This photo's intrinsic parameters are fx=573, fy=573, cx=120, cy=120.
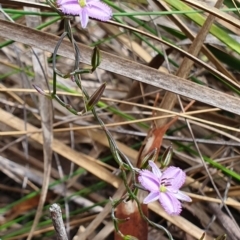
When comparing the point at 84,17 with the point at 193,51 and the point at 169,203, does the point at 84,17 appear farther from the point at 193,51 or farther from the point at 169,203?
the point at 193,51

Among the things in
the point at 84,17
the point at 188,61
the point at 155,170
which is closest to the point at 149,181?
the point at 155,170

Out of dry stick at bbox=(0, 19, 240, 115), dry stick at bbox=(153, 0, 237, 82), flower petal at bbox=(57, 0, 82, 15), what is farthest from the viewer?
dry stick at bbox=(153, 0, 237, 82)

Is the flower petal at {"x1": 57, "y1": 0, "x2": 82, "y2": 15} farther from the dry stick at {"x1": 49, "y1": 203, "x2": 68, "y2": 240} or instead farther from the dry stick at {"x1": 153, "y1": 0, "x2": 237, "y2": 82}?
the dry stick at {"x1": 153, "y1": 0, "x2": 237, "y2": 82}

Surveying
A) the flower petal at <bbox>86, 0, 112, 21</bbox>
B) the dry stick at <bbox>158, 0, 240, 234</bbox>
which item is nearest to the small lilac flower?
the flower petal at <bbox>86, 0, 112, 21</bbox>

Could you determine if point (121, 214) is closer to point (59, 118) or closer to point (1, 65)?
point (59, 118)

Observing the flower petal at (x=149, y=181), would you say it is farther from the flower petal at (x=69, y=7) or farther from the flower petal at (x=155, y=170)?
the flower petal at (x=69, y=7)

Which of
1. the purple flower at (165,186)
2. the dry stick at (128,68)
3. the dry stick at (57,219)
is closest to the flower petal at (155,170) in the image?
the purple flower at (165,186)
